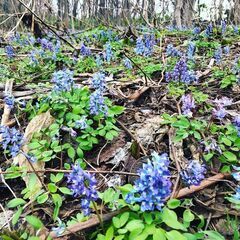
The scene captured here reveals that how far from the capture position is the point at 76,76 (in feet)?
13.9

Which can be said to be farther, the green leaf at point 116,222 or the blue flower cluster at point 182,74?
the blue flower cluster at point 182,74

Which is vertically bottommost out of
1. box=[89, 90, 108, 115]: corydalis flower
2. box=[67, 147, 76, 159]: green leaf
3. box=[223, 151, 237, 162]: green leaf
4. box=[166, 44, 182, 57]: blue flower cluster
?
box=[67, 147, 76, 159]: green leaf

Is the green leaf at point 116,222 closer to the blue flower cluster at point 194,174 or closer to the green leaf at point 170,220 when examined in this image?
the green leaf at point 170,220

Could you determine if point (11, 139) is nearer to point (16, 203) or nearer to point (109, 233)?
point (16, 203)

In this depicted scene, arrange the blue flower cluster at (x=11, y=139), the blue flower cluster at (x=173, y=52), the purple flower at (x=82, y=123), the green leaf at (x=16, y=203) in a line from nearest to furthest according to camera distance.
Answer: the green leaf at (x=16, y=203) → the blue flower cluster at (x=11, y=139) → the purple flower at (x=82, y=123) → the blue flower cluster at (x=173, y=52)

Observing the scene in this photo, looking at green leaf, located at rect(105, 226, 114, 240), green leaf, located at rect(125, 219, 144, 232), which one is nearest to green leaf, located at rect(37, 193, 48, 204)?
green leaf, located at rect(105, 226, 114, 240)

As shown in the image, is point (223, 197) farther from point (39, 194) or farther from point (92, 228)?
point (39, 194)

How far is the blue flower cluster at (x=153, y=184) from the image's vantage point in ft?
5.29

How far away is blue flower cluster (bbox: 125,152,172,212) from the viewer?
1.61 metres

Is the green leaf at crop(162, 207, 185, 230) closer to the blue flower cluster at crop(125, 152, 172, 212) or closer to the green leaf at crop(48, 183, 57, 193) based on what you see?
the blue flower cluster at crop(125, 152, 172, 212)

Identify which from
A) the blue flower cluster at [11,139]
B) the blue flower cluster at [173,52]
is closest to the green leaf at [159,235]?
the blue flower cluster at [11,139]

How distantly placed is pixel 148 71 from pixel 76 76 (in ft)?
2.91

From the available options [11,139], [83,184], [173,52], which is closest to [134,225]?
[83,184]

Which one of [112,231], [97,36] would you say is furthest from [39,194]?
[97,36]
